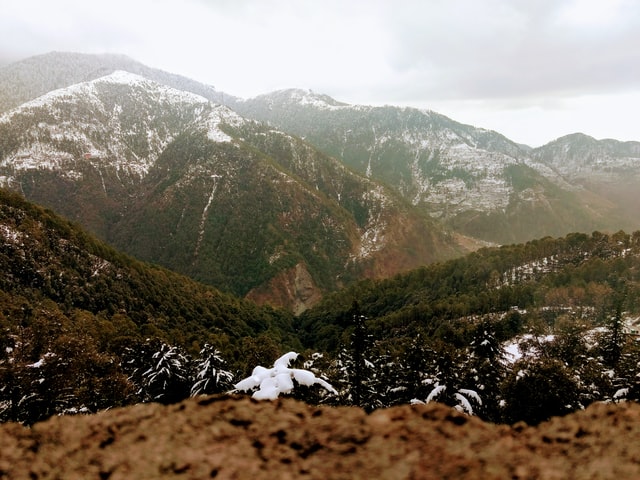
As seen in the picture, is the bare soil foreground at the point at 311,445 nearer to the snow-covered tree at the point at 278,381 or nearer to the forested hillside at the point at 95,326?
the snow-covered tree at the point at 278,381

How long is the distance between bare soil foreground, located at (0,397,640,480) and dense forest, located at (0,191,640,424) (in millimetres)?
8590

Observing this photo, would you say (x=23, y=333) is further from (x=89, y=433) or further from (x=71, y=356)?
(x=89, y=433)

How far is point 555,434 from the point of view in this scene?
6758mm

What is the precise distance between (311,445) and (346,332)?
345ft

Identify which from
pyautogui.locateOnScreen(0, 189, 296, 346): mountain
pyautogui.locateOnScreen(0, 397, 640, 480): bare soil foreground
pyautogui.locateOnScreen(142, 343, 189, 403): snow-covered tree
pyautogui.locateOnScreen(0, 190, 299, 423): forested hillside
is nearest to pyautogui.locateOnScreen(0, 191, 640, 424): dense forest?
pyautogui.locateOnScreen(142, 343, 189, 403): snow-covered tree

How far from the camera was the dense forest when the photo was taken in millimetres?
27312

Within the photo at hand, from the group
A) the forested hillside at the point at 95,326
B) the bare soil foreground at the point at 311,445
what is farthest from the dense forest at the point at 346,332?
the bare soil foreground at the point at 311,445

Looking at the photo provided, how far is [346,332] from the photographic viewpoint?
10925 cm

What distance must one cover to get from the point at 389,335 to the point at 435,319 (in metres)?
14.1

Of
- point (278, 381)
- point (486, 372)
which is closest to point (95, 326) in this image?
point (486, 372)

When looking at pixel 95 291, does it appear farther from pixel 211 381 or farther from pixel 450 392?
pixel 450 392

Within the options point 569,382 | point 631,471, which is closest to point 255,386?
point 631,471

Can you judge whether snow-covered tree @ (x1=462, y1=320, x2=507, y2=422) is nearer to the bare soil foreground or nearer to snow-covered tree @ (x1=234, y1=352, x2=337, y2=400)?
snow-covered tree @ (x1=234, y1=352, x2=337, y2=400)

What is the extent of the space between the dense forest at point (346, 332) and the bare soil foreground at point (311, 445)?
338 inches
